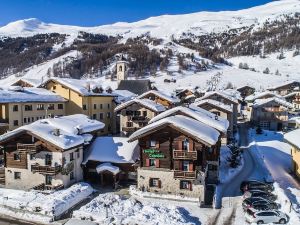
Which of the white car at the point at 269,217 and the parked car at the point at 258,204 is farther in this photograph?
the parked car at the point at 258,204

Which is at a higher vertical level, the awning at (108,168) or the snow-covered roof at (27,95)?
the snow-covered roof at (27,95)

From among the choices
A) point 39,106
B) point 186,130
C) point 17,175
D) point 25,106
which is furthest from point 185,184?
point 39,106

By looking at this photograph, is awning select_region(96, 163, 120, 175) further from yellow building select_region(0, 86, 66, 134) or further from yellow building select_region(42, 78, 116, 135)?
yellow building select_region(42, 78, 116, 135)

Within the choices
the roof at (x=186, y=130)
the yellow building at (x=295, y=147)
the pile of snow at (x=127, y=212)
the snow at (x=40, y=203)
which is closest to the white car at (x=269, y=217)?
the pile of snow at (x=127, y=212)

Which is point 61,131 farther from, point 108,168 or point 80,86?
point 80,86

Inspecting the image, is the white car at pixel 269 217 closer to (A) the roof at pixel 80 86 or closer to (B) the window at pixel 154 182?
(B) the window at pixel 154 182

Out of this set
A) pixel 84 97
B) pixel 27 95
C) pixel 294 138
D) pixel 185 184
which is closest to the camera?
pixel 185 184
